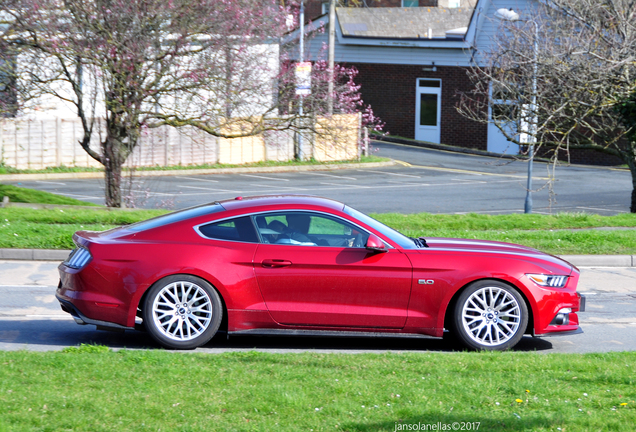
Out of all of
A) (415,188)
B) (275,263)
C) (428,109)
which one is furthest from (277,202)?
(428,109)

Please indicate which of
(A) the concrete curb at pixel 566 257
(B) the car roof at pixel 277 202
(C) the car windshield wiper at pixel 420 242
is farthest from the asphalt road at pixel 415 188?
(B) the car roof at pixel 277 202

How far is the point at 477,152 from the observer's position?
39.5 m

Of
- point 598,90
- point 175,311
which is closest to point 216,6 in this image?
point 598,90

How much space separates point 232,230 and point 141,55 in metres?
8.31

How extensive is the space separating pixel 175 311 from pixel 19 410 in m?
2.38

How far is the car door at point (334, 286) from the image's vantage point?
683 centimetres

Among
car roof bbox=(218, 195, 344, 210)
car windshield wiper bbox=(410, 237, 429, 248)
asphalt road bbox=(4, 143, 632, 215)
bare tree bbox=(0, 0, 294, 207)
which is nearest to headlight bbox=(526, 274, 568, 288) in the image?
car windshield wiper bbox=(410, 237, 429, 248)

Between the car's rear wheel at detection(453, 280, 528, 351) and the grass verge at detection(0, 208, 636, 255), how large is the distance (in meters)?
5.79

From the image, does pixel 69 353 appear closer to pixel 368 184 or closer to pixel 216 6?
pixel 216 6

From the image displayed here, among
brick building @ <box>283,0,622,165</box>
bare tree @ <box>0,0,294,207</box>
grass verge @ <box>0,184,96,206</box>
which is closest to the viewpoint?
bare tree @ <box>0,0,294,207</box>

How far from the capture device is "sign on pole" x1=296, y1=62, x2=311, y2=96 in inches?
669

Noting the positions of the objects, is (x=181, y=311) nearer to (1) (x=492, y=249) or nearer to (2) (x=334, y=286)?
(2) (x=334, y=286)

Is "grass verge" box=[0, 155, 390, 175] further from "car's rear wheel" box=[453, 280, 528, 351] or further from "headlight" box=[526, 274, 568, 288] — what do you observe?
"headlight" box=[526, 274, 568, 288]

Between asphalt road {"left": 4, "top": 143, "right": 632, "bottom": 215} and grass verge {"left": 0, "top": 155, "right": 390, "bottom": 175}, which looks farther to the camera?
grass verge {"left": 0, "top": 155, "right": 390, "bottom": 175}
